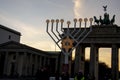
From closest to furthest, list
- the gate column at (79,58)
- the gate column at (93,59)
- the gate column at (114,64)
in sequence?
the gate column at (114,64), the gate column at (93,59), the gate column at (79,58)

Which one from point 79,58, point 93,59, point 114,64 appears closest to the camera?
point 114,64

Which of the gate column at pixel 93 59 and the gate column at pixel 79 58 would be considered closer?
the gate column at pixel 93 59

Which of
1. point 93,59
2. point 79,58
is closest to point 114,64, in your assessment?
point 93,59

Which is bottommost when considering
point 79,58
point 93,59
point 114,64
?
point 114,64

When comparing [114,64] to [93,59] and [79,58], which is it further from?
[79,58]

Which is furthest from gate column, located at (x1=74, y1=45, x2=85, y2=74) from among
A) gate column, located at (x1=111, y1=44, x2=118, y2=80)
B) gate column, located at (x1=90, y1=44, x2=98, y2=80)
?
gate column, located at (x1=111, y1=44, x2=118, y2=80)

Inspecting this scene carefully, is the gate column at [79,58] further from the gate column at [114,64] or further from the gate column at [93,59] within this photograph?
the gate column at [114,64]

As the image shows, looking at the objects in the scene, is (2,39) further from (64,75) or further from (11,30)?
(64,75)

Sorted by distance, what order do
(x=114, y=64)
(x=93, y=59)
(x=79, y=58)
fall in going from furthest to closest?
1. (x=79, y=58)
2. (x=93, y=59)
3. (x=114, y=64)

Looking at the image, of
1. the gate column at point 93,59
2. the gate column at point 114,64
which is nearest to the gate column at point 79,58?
the gate column at point 93,59

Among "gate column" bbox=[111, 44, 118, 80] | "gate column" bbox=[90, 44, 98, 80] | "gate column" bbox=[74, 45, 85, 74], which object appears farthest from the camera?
"gate column" bbox=[74, 45, 85, 74]

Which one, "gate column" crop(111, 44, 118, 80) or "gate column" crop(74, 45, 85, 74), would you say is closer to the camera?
"gate column" crop(111, 44, 118, 80)

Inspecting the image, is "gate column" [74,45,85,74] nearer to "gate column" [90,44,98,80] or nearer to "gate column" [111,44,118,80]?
"gate column" [90,44,98,80]

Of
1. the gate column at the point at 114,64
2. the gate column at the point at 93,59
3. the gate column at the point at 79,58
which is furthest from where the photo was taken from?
the gate column at the point at 79,58
